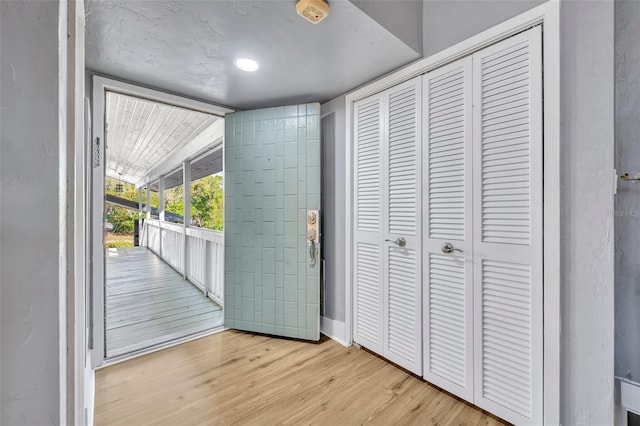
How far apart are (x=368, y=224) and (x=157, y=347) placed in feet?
6.51

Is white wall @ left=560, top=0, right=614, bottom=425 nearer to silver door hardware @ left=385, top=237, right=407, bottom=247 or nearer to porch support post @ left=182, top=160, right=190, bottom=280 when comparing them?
silver door hardware @ left=385, top=237, right=407, bottom=247

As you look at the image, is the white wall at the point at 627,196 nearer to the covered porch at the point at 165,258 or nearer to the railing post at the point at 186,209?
the covered porch at the point at 165,258

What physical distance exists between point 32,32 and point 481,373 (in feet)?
6.93

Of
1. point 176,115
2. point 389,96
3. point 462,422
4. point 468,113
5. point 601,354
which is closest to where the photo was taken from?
point 601,354

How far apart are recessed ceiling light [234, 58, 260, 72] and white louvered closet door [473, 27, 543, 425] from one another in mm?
1348

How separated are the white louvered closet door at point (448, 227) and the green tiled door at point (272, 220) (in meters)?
0.95

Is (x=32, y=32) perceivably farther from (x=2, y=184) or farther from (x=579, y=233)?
(x=579, y=233)

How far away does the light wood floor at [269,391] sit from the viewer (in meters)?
1.58

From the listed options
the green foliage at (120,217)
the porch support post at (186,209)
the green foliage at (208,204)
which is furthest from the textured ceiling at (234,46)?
the green foliage at (120,217)

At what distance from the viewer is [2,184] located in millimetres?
376

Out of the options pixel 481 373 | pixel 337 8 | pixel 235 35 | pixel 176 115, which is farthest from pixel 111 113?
pixel 481 373

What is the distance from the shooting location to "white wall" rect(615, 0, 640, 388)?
124 cm

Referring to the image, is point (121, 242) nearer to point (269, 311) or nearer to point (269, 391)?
point (269, 311)

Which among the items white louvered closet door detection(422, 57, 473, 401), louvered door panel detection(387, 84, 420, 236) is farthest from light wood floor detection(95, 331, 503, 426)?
louvered door panel detection(387, 84, 420, 236)
